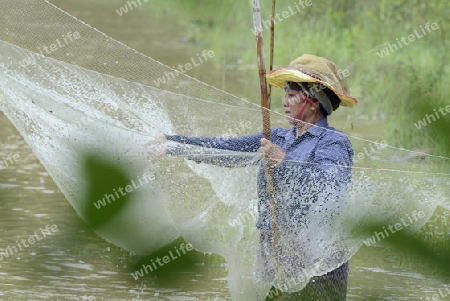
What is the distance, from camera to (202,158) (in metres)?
2.70

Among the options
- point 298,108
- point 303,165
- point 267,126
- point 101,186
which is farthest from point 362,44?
point 101,186

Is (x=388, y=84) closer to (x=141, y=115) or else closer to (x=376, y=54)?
(x=376, y=54)

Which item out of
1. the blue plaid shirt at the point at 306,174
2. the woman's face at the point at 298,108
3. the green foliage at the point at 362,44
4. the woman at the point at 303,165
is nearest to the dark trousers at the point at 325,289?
the woman at the point at 303,165

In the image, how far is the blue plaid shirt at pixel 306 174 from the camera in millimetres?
2518

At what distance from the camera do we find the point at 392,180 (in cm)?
254

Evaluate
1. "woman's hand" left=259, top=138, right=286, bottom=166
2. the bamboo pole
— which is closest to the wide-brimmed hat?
the bamboo pole

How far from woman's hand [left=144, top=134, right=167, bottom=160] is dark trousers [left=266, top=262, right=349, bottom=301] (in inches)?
20.1

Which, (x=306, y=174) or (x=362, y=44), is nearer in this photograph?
(x=306, y=174)

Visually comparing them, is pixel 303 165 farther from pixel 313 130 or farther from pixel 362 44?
pixel 362 44

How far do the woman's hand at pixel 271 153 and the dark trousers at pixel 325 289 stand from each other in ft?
1.13

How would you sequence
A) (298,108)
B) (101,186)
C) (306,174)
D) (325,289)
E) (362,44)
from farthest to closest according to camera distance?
(362,44)
(298,108)
(325,289)
(306,174)
(101,186)

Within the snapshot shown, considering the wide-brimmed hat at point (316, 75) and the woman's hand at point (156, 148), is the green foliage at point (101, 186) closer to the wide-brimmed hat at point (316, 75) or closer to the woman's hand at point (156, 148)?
the woman's hand at point (156, 148)

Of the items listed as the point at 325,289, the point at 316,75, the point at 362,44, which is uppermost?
the point at 362,44

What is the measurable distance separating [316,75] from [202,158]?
1.40ft
